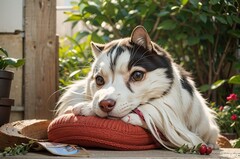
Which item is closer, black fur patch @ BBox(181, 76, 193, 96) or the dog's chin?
the dog's chin

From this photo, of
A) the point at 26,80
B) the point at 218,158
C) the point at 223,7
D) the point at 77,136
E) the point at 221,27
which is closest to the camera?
the point at 218,158

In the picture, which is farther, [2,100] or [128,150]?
[2,100]

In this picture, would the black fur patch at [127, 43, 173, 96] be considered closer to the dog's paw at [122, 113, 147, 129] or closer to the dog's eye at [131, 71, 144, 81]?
the dog's eye at [131, 71, 144, 81]

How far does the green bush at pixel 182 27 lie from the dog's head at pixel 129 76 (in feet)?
5.78

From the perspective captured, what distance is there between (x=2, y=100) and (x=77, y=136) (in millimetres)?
775

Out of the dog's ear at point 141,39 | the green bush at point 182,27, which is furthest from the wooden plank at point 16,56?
the dog's ear at point 141,39

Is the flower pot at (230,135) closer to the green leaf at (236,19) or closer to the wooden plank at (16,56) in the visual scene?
the green leaf at (236,19)

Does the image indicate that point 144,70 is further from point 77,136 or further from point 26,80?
point 26,80

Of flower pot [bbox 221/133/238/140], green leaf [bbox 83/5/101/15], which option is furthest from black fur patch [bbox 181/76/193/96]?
green leaf [bbox 83/5/101/15]

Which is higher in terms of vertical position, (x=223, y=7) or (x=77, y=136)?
(x=223, y=7)

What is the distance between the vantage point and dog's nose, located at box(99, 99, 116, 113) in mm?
2381

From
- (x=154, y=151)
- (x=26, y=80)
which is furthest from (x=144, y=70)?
(x=26, y=80)

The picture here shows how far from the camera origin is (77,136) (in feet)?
7.97

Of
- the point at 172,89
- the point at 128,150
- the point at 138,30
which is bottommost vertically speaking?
the point at 128,150
